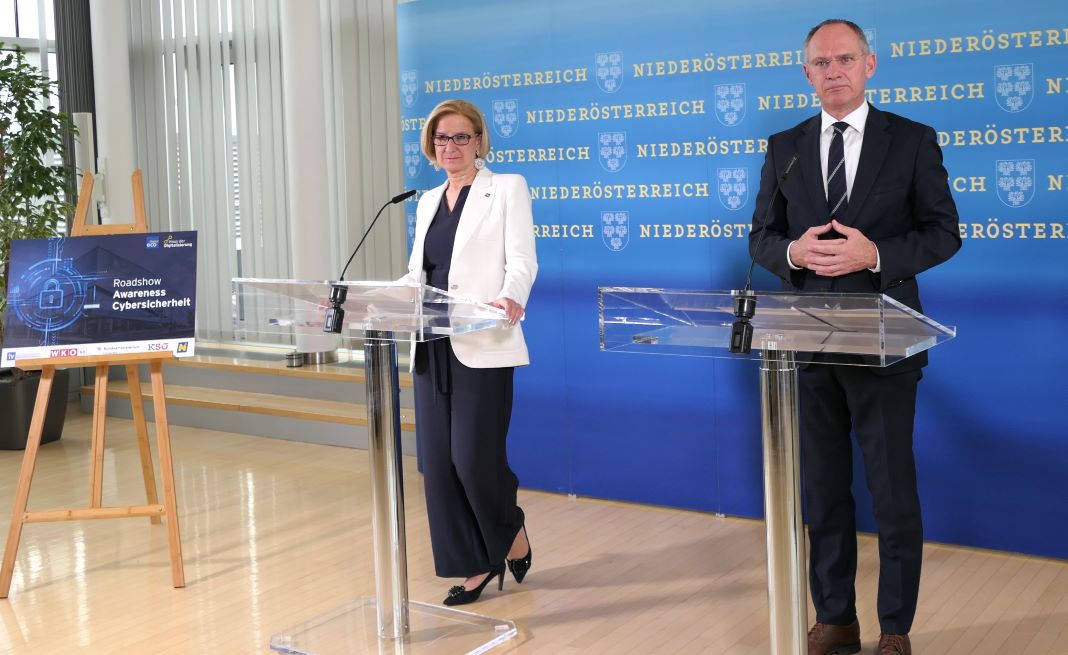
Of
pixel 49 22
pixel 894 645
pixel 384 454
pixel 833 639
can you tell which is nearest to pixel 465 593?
pixel 384 454

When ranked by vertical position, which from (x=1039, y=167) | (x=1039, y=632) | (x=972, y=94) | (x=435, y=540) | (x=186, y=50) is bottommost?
(x=1039, y=632)

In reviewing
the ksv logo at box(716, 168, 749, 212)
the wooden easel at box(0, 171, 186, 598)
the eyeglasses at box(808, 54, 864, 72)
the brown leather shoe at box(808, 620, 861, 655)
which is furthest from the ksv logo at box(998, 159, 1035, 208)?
the wooden easel at box(0, 171, 186, 598)

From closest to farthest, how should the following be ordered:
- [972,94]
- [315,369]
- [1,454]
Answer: [972,94] → [1,454] → [315,369]

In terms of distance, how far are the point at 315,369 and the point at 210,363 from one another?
960mm

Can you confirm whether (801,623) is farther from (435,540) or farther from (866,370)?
(435,540)

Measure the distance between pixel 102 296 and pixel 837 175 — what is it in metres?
2.86

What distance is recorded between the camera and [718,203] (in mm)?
4840

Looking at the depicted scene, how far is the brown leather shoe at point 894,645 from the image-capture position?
324cm

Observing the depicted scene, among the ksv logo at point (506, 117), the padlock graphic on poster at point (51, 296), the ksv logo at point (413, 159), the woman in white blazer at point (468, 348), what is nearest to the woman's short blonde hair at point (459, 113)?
the woman in white blazer at point (468, 348)

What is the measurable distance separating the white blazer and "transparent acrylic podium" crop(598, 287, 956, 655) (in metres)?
1.04

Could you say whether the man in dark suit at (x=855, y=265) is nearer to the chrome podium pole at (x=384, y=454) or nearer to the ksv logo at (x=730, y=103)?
the chrome podium pole at (x=384, y=454)

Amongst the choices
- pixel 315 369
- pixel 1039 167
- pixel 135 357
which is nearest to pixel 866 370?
pixel 1039 167

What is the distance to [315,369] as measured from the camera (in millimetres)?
7391

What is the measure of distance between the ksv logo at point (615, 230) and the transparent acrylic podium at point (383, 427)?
70.0 inches
